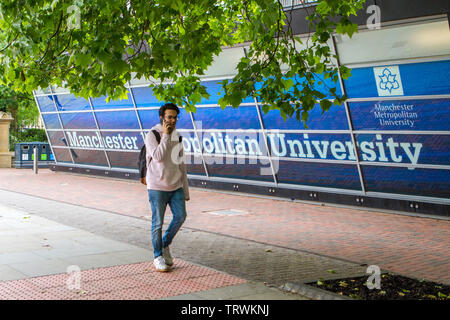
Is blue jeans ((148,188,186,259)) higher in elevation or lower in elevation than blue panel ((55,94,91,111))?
lower

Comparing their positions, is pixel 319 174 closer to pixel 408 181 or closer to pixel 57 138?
pixel 408 181

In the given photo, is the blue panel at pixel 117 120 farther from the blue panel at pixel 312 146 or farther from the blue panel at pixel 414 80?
the blue panel at pixel 414 80

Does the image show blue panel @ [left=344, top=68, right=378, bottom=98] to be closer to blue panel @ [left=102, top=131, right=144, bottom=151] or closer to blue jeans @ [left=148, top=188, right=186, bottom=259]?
blue jeans @ [left=148, top=188, right=186, bottom=259]

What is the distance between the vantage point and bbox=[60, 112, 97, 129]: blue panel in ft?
78.3

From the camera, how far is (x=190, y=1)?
6.61 m

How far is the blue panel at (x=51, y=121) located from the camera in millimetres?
26328

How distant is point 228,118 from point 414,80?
241 inches

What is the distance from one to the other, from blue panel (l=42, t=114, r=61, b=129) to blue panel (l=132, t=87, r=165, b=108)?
710 cm

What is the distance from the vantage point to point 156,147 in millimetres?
6836

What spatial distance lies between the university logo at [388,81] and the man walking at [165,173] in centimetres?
765

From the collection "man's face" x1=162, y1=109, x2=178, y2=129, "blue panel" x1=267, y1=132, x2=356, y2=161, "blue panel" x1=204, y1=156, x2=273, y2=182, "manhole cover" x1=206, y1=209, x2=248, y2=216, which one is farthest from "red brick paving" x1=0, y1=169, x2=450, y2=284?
"man's face" x1=162, y1=109, x2=178, y2=129

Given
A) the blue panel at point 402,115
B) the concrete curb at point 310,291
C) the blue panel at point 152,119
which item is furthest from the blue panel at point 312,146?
the concrete curb at point 310,291

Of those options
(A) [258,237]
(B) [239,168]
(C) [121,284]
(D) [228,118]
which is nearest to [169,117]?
(C) [121,284]
